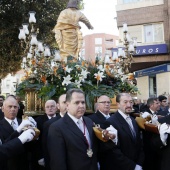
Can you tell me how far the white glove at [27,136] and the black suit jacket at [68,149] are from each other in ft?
0.68

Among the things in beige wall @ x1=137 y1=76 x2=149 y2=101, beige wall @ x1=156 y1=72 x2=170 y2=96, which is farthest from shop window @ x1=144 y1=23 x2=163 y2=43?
beige wall @ x1=137 y1=76 x2=149 y2=101

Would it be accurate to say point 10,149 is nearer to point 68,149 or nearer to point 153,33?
point 68,149

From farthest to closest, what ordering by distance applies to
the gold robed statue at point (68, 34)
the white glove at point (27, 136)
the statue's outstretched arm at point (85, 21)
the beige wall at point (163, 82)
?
the beige wall at point (163, 82)
the statue's outstretched arm at point (85, 21)
the gold robed statue at point (68, 34)
the white glove at point (27, 136)

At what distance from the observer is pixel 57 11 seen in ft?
56.8

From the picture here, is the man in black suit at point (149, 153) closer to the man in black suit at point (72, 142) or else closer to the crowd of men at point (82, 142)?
the crowd of men at point (82, 142)

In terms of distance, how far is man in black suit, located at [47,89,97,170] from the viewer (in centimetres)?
297

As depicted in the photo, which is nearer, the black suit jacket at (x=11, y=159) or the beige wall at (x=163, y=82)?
the black suit jacket at (x=11, y=159)

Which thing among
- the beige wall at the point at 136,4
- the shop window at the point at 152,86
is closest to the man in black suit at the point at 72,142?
the beige wall at the point at 136,4

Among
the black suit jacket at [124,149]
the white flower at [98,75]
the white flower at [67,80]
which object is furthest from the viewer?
the white flower at [98,75]

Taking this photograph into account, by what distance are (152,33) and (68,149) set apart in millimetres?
16574

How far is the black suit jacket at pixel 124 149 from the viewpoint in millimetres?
3459

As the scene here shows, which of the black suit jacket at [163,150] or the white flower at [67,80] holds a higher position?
the white flower at [67,80]

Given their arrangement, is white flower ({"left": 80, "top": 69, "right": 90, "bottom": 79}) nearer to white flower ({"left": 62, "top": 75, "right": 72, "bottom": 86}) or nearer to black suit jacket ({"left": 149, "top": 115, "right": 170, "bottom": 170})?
white flower ({"left": 62, "top": 75, "right": 72, "bottom": 86})

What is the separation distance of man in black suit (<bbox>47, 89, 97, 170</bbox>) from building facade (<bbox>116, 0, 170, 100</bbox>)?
584 inches
